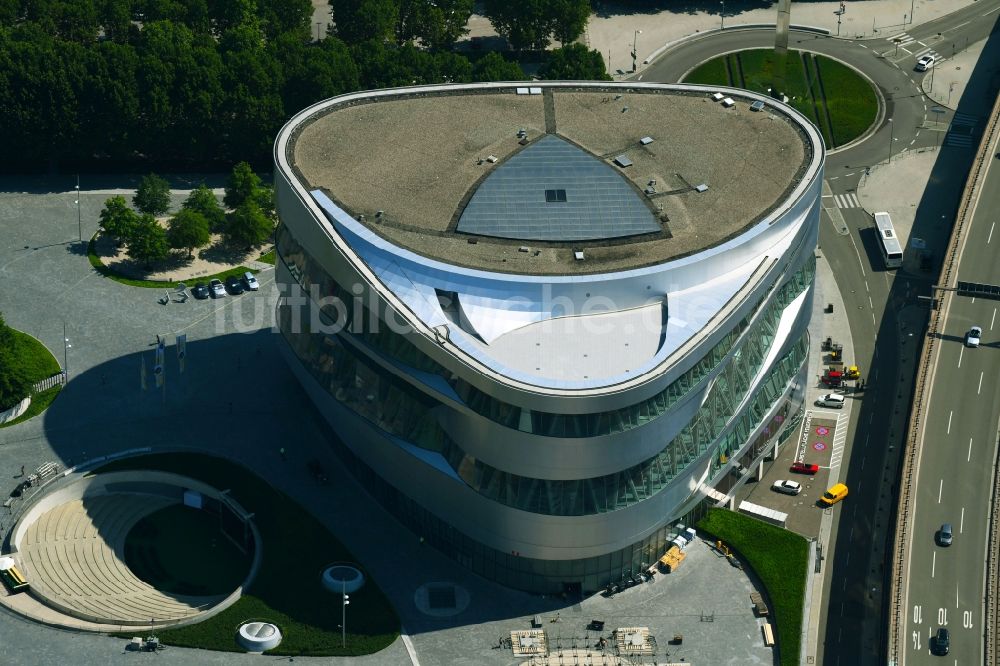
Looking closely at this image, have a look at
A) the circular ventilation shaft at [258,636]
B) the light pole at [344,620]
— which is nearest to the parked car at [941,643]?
the light pole at [344,620]

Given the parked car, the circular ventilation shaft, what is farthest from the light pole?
the parked car

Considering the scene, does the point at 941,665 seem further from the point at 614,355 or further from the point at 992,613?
the point at 614,355

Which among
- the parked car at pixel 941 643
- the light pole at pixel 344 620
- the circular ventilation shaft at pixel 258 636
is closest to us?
the parked car at pixel 941 643

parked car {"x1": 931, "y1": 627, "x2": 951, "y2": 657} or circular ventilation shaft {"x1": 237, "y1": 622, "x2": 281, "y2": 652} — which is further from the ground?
parked car {"x1": 931, "y1": 627, "x2": 951, "y2": 657}

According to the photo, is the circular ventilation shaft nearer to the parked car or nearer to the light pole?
the light pole

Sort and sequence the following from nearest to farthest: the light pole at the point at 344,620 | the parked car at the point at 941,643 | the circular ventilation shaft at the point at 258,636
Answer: the parked car at the point at 941,643, the circular ventilation shaft at the point at 258,636, the light pole at the point at 344,620

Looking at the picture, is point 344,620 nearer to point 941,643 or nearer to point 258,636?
point 258,636

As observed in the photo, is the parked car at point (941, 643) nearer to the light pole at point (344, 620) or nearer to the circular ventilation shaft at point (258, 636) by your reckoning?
the light pole at point (344, 620)
